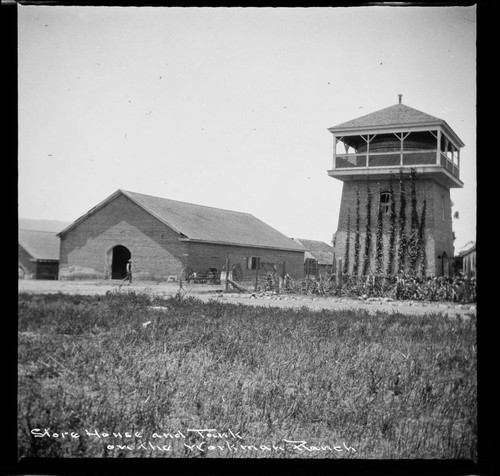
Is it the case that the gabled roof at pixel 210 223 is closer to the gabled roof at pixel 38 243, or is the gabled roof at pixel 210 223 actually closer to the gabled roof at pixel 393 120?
the gabled roof at pixel 38 243

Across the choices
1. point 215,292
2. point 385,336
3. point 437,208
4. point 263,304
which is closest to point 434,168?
point 437,208

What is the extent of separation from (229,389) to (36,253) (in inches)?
135

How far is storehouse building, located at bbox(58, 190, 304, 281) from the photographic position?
8023mm

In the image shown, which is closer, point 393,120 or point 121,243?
point 121,243

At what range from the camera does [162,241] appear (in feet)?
30.6

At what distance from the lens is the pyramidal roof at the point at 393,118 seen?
7839mm

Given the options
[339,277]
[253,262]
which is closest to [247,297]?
[253,262]

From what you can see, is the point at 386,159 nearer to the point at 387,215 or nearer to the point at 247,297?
the point at 387,215

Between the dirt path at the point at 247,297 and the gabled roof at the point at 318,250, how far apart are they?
106 centimetres

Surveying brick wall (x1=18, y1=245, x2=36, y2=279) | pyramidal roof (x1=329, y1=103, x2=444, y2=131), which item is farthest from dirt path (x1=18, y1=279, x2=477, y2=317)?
pyramidal roof (x1=329, y1=103, x2=444, y2=131)
